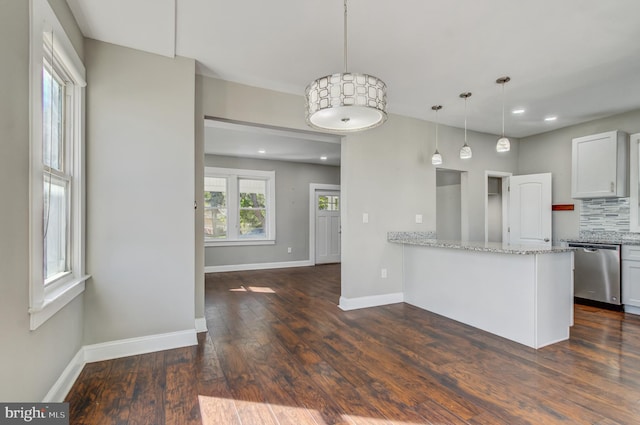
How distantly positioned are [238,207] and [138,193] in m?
4.29

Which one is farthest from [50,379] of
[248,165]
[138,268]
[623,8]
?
[248,165]

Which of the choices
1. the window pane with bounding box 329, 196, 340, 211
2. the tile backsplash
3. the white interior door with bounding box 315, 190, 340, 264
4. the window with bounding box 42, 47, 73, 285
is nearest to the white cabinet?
the tile backsplash

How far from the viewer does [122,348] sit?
101 inches

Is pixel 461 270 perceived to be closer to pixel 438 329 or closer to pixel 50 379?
pixel 438 329

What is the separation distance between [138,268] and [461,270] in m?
3.22

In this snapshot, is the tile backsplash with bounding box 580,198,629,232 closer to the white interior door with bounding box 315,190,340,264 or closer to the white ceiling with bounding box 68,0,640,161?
the white ceiling with bounding box 68,0,640,161

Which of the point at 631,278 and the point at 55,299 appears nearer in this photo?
the point at 55,299

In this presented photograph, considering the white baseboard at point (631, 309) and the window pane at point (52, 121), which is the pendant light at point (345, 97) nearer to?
the window pane at point (52, 121)

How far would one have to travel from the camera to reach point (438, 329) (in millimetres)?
3223

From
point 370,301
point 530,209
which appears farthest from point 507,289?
point 530,209

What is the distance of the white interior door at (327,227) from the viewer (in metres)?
7.76

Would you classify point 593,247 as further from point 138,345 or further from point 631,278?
point 138,345

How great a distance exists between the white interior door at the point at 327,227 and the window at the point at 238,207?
1230 mm

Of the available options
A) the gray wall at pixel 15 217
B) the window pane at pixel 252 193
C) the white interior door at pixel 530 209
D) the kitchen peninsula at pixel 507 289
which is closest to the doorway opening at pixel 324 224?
the window pane at pixel 252 193
